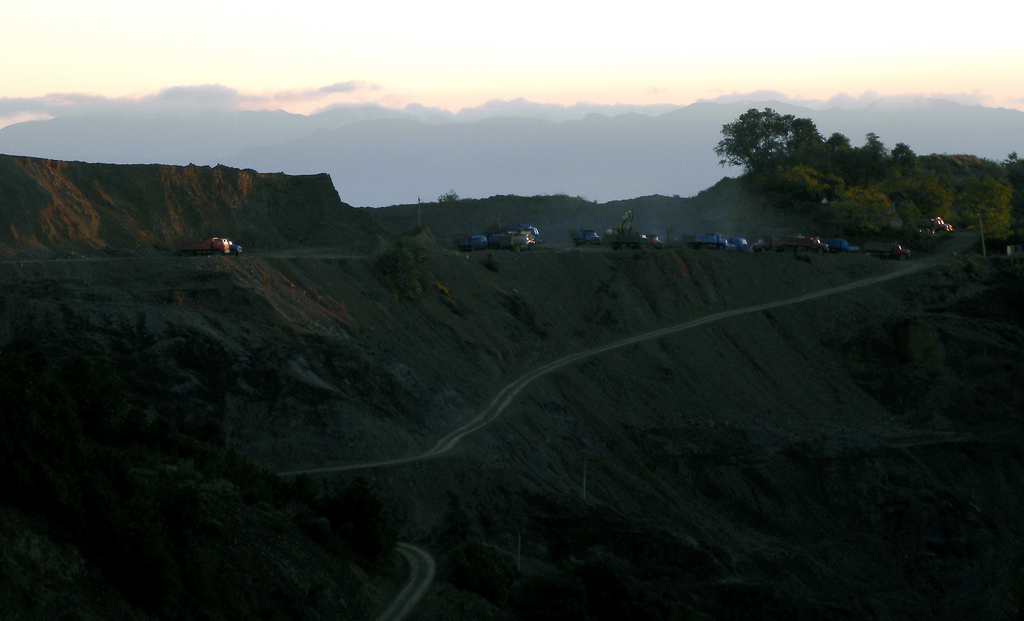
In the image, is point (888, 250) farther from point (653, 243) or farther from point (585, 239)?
point (585, 239)

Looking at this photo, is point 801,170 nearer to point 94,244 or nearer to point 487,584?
point 94,244

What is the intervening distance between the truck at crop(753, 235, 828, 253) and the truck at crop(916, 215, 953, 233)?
17.7 metres

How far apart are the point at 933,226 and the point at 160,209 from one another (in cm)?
6363

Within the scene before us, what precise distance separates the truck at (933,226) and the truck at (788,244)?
1768 cm

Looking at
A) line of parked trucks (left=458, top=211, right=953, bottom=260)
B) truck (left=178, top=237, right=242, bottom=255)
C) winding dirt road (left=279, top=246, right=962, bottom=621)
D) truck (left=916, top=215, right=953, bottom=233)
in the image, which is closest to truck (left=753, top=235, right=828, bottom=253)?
line of parked trucks (left=458, top=211, right=953, bottom=260)

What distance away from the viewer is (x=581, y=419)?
134ft

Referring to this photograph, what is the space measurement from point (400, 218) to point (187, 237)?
44505 millimetres

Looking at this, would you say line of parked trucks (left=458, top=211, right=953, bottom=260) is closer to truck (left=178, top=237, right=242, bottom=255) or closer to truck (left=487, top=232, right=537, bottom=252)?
truck (left=487, top=232, right=537, bottom=252)

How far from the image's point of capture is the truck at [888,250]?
72.4 metres

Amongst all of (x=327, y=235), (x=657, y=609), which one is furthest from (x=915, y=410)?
(x=657, y=609)

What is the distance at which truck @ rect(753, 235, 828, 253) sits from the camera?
227ft

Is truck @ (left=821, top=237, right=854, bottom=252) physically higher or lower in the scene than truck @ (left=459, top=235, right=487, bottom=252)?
lower

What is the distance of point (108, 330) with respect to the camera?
3180 cm

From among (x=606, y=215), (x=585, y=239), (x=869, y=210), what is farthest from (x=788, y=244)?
(x=606, y=215)
